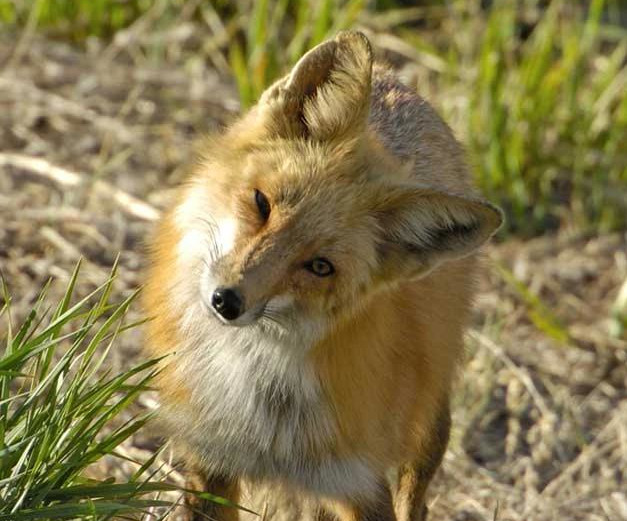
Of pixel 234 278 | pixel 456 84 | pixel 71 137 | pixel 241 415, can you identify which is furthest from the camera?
pixel 456 84

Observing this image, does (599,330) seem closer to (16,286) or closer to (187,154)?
(187,154)

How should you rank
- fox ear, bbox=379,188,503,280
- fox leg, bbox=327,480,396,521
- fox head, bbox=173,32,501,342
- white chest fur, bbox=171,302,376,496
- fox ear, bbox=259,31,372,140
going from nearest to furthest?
fox head, bbox=173,32,501,342
fox ear, bbox=379,188,503,280
fox ear, bbox=259,31,372,140
white chest fur, bbox=171,302,376,496
fox leg, bbox=327,480,396,521

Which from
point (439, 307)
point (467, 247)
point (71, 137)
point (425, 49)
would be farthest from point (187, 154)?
point (467, 247)

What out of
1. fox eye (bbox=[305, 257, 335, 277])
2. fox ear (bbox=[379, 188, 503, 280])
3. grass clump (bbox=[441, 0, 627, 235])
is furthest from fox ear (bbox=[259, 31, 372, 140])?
grass clump (bbox=[441, 0, 627, 235])

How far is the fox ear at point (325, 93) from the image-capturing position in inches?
166

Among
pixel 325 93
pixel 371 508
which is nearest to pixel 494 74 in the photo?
pixel 325 93

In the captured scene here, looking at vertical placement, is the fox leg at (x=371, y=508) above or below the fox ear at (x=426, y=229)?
below

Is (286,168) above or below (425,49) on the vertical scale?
above

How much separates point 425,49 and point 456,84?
53 cm

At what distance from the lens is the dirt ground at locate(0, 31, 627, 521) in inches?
240

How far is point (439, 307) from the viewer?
4914 mm

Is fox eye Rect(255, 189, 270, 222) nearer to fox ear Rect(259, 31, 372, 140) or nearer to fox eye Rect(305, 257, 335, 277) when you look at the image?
fox eye Rect(305, 257, 335, 277)

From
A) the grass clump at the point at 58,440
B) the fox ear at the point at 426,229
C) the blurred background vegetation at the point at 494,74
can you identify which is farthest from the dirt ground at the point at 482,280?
the fox ear at the point at 426,229

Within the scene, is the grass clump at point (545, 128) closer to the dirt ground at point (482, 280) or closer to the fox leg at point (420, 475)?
the dirt ground at point (482, 280)
